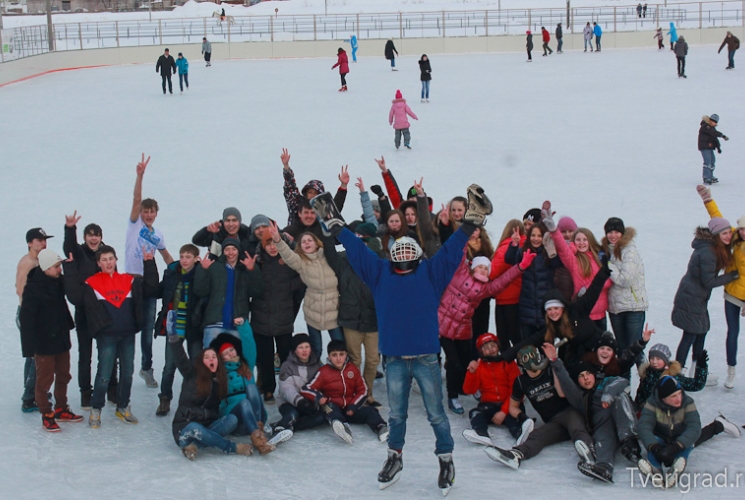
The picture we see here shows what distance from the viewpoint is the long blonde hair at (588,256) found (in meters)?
7.21

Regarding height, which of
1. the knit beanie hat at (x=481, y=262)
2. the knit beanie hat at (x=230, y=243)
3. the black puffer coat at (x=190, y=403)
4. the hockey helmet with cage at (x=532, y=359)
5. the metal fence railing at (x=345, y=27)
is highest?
the metal fence railing at (x=345, y=27)

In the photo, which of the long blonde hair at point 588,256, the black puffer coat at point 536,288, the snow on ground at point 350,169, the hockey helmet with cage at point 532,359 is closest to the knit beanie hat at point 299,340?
the snow on ground at point 350,169

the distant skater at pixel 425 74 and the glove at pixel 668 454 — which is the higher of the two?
the distant skater at pixel 425 74

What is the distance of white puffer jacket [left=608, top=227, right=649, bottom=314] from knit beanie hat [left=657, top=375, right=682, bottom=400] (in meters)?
1.19

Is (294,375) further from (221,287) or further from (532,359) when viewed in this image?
(532,359)

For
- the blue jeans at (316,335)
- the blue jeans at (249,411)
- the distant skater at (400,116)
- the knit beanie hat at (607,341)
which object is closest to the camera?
the blue jeans at (249,411)

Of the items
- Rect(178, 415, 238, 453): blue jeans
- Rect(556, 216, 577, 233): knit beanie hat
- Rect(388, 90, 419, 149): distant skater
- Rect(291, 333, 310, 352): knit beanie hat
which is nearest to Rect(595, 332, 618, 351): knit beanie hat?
Rect(556, 216, 577, 233): knit beanie hat

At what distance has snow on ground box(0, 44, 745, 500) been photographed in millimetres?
6008

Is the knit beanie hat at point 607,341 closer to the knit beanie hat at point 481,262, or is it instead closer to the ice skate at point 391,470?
the knit beanie hat at point 481,262

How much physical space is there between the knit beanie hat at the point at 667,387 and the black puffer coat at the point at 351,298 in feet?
7.34

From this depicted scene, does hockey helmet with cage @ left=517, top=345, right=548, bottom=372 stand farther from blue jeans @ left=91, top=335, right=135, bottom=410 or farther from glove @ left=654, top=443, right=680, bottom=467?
blue jeans @ left=91, top=335, right=135, bottom=410

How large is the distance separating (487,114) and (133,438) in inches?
644

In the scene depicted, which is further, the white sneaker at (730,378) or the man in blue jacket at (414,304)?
the white sneaker at (730,378)

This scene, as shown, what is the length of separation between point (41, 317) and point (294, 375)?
192cm
